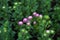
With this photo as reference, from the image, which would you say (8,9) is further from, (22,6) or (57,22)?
(57,22)

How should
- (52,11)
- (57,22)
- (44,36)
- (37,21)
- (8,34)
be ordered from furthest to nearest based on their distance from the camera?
1. (52,11)
2. (57,22)
3. (37,21)
4. (8,34)
5. (44,36)

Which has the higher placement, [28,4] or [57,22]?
[28,4]

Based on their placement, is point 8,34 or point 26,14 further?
point 26,14

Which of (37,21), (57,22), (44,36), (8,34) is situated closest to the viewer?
(44,36)

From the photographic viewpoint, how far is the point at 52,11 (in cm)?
216

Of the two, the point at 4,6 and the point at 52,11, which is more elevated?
the point at 4,6

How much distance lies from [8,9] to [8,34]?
381 mm

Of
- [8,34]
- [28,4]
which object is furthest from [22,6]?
[8,34]

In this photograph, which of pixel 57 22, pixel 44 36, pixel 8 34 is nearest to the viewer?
pixel 44 36

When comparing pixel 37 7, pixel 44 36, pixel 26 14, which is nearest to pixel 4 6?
pixel 26 14

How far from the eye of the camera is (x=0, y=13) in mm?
1950

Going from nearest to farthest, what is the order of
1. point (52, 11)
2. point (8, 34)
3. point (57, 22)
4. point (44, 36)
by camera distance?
point (44, 36) → point (8, 34) → point (57, 22) → point (52, 11)

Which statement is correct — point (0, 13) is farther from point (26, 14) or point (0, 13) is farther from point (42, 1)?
point (42, 1)

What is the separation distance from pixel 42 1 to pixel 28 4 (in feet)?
0.63
